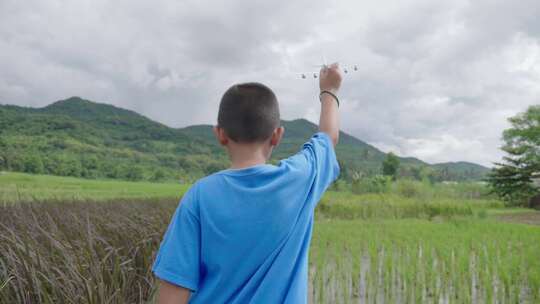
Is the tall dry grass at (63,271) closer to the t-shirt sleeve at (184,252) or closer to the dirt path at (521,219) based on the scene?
the t-shirt sleeve at (184,252)

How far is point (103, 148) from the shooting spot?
5394 centimetres

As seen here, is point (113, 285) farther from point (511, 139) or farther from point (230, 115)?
point (511, 139)

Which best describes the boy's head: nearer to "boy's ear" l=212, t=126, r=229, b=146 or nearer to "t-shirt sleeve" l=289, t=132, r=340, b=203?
"boy's ear" l=212, t=126, r=229, b=146

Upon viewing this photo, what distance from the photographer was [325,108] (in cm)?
129

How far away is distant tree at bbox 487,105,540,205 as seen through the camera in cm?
2986

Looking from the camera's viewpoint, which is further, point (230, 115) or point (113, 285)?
point (113, 285)

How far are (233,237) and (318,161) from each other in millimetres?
332

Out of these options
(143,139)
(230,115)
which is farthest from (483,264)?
(143,139)

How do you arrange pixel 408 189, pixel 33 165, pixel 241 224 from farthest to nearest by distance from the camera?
pixel 33 165 → pixel 408 189 → pixel 241 224

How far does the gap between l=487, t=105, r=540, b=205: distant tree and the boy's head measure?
103 ft

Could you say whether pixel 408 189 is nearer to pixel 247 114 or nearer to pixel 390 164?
pixel 247 114

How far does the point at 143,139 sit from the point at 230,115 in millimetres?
78686

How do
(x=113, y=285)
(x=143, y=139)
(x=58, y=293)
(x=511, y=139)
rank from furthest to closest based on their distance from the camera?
(x=143, y=139) < (x=511, y=139) < (x=113, y=285) < (x=58, y=293)

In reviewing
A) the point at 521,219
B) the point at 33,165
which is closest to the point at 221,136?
the point at 521,219
